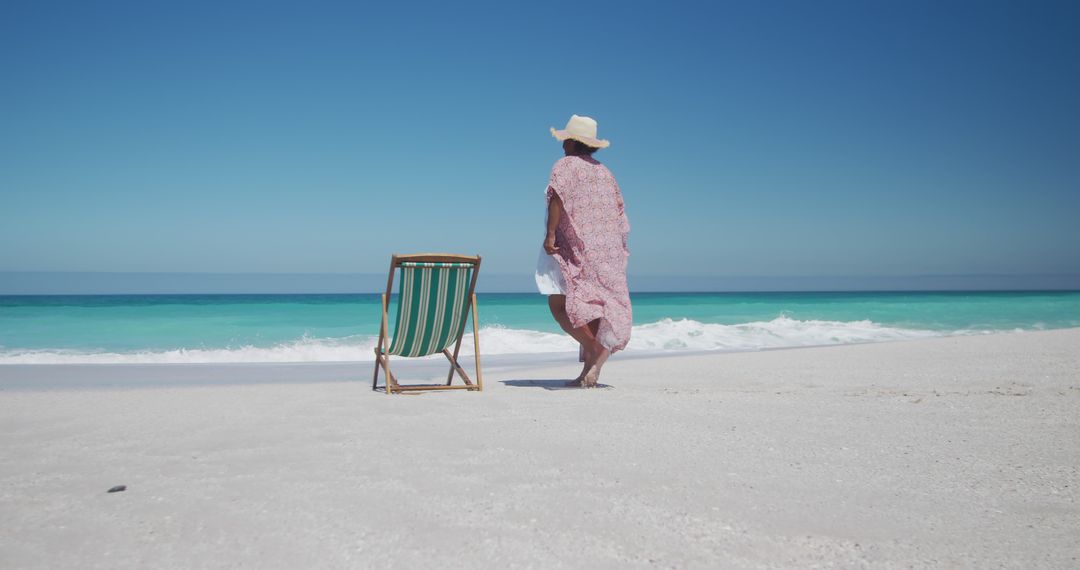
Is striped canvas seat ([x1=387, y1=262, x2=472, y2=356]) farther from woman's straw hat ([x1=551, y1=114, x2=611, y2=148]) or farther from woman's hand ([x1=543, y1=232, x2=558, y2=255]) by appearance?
woman's straw hat ([x1=551, y1=114, x2=611, y2=148])

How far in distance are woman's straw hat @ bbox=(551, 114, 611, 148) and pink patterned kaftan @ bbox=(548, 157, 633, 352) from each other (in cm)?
13

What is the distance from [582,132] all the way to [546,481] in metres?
3.16

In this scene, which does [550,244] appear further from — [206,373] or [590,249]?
[206,373]

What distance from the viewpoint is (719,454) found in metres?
2.87

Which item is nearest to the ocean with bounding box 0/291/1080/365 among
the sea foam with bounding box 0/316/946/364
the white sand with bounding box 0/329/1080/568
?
the sea foam with bounding box 0/316/946/364

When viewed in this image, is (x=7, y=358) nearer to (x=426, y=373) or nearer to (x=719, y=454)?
(x=426, y=373)

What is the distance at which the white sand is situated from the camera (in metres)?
1.87

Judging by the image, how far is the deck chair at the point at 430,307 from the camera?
5.05m

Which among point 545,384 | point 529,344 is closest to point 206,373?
point 545,384

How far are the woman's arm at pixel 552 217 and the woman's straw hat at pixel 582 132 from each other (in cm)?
46

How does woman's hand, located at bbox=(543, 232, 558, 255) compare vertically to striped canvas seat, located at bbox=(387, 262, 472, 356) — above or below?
above

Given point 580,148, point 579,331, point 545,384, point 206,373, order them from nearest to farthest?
point 579,331 → point 580,148 → point 545,384 → point 206,373

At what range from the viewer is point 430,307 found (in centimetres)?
522

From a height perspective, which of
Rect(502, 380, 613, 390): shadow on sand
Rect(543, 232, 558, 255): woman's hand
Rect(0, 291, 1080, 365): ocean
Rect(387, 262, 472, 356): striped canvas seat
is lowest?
Rect(0, 291, 1080, 365): ocean
